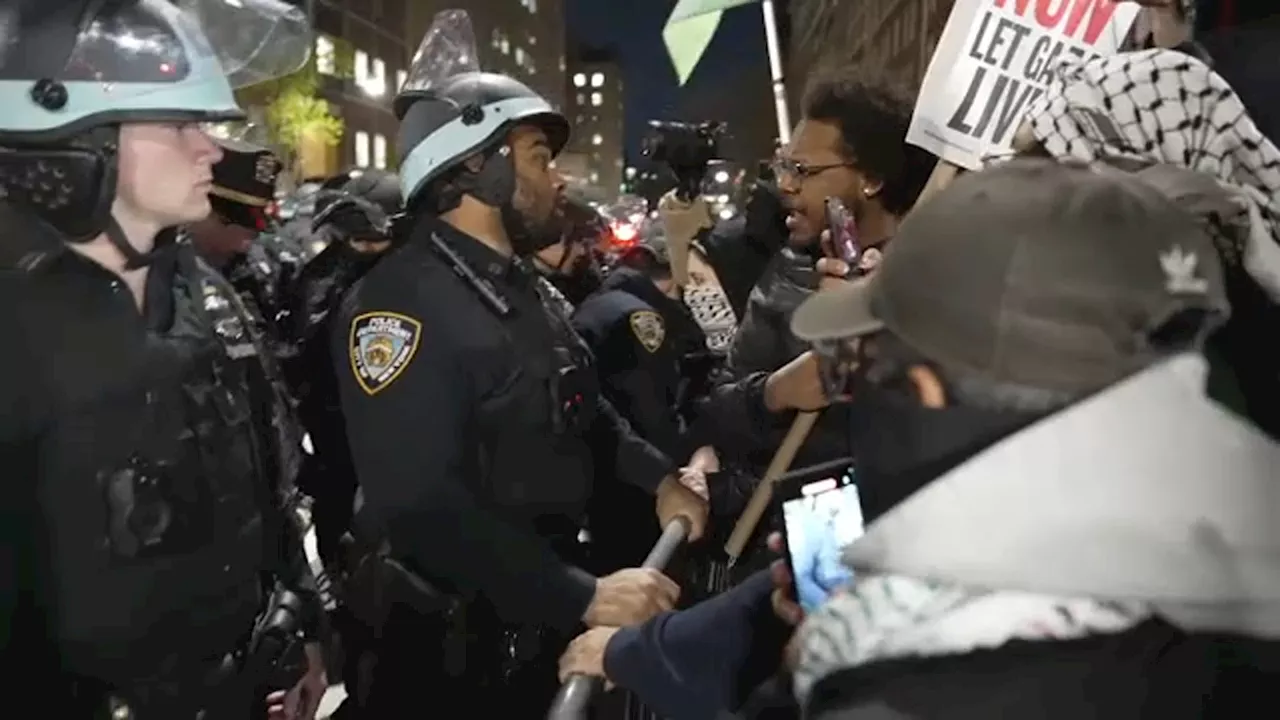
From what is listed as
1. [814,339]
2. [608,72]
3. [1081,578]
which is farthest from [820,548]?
[608,72]

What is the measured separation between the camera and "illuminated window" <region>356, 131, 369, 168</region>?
57656 mm

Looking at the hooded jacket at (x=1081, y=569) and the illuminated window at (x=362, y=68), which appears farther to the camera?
the illuminated window at (x=362, y=68)

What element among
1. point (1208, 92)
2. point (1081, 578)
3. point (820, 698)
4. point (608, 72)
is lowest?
point (608, 72)

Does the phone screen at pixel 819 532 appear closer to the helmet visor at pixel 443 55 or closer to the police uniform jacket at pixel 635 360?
the helmet visor at pixel 443 55

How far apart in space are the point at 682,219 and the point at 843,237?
143 inches

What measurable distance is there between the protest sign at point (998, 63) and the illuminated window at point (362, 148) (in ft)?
182

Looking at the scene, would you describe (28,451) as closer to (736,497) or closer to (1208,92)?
(736,497)

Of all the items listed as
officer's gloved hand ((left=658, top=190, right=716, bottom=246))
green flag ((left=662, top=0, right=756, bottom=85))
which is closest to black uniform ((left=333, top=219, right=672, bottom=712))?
green flag ((left=662, top=0, right=756, bottom=85))

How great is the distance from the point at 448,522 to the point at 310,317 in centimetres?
310

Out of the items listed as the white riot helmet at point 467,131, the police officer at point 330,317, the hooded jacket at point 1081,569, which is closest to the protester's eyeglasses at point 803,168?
the white riot helmet at point 467,131

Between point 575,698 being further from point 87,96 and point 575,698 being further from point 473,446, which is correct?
point 87,96

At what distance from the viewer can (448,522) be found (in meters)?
3.29

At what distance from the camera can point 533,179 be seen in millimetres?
3988

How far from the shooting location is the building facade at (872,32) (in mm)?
21266
